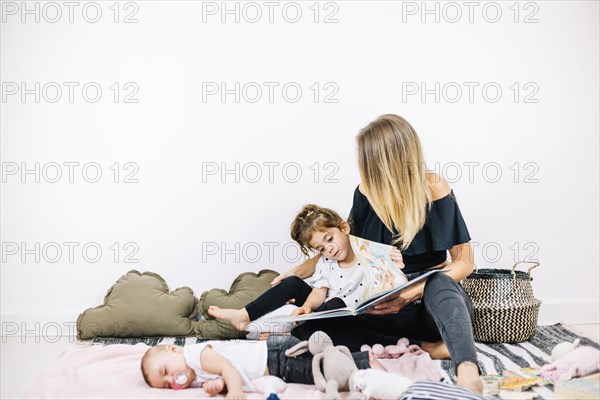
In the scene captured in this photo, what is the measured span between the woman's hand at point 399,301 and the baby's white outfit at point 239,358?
506 mm

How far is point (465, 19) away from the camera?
3.42m

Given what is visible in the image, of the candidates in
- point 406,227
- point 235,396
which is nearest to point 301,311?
point 406,227

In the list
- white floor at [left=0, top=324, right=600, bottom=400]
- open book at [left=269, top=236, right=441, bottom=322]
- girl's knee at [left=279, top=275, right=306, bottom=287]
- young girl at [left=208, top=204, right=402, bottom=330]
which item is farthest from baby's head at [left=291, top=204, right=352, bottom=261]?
white floor at [left=0, top=324, right=600, bottom=400]

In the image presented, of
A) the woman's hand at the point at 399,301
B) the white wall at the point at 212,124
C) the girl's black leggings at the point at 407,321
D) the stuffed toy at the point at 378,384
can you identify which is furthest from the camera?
the white wall at the point at 212,124

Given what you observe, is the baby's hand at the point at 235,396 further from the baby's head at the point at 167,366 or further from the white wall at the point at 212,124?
the white wall at the point at 212,124

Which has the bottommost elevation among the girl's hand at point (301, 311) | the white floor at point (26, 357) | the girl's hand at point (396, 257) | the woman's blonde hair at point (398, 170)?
the white floor at point (26, 357)

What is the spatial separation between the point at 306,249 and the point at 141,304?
0.75 m

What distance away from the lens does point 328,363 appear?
2137mm

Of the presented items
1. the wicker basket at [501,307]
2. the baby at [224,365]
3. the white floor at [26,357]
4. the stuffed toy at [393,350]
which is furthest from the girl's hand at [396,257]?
the white floor at [26,357]

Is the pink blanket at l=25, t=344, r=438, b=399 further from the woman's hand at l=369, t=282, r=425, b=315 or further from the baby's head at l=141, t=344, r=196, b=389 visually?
the woman's hand at l=369, t=282, r=425, b=315

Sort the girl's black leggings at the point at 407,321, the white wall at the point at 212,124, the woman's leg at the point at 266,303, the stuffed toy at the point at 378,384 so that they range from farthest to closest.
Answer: the white wall at the point at 212,124
the woman's leg at the point at 266,303
the girl's black leggings at the point at 407,321
the stuffed toy at the point at 378,384

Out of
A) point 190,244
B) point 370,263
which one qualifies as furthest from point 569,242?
point 190,244

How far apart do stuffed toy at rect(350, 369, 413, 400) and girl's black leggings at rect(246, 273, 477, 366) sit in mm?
272

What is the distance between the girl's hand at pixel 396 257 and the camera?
253 centimetres
